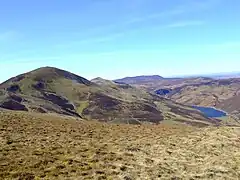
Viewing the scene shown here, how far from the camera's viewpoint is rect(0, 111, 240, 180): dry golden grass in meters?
19.6

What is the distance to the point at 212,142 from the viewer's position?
98.9ft

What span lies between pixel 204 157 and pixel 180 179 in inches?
248

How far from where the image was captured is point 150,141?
30734 millimetres

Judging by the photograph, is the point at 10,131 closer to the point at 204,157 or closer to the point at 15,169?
the point at 15,169

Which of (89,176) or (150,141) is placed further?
(150,141)

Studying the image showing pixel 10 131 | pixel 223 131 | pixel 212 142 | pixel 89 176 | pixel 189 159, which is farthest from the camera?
pixel 223 131

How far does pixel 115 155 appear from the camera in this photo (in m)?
23.9

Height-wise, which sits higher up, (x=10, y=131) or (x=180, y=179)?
(x=10, y=131)

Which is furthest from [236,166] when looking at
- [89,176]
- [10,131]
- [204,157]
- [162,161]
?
[10,131]

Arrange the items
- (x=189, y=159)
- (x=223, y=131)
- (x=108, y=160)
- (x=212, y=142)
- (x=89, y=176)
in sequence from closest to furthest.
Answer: (x=89, y=176), (x=108, y=160), (x=189, y=159), (x=212, y=142), (x=223, y=131)

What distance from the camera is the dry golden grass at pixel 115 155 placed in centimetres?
1959

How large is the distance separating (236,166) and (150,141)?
9300mm

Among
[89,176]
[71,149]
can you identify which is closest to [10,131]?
[71,149]

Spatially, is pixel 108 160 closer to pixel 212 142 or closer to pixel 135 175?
pixel 135 175
